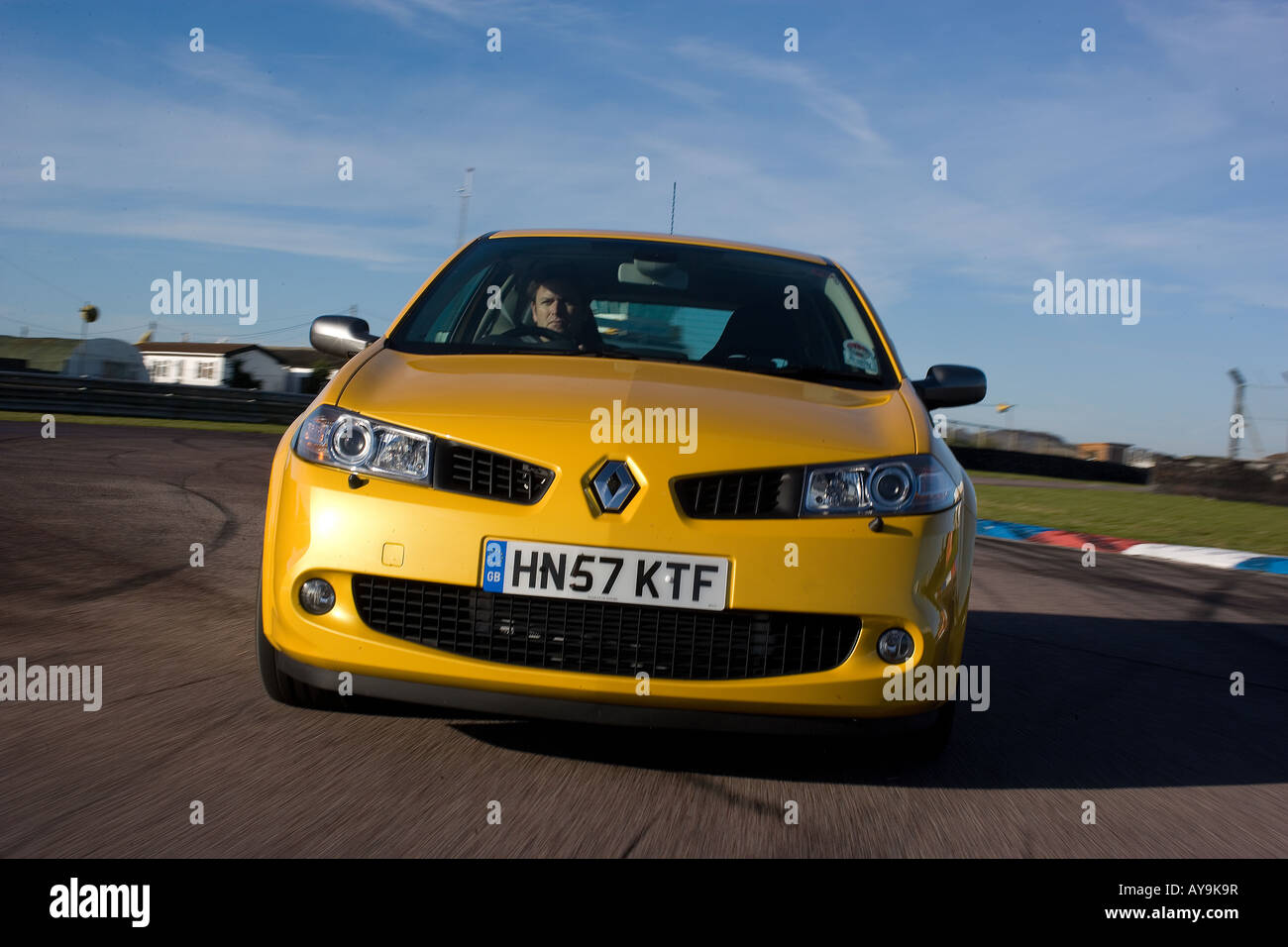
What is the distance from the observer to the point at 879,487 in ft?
10.6

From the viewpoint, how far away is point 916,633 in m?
3.19

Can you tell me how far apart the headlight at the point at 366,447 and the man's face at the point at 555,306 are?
1167 mm

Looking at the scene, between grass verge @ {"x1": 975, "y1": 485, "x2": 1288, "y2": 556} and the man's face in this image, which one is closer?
the man's face

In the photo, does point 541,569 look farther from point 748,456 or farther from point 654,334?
point 654,334

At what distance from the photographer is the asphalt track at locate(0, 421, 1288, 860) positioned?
276 cm

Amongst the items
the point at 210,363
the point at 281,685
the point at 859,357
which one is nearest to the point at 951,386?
the point at 859,357

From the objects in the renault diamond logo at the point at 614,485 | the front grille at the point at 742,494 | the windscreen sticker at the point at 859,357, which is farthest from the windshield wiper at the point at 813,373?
the renault diamond logo at the point at 614,485

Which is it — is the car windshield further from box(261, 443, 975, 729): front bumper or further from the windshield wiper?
box(261, 443, 975, 729): front bumper

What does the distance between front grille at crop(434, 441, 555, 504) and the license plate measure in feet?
0.44

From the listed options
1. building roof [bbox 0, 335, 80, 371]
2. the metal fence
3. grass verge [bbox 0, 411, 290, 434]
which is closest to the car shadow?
the metal fence

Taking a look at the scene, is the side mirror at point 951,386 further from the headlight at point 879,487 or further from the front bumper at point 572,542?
the front bumper at point 572,542

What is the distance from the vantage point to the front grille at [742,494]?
3092 millimetres
